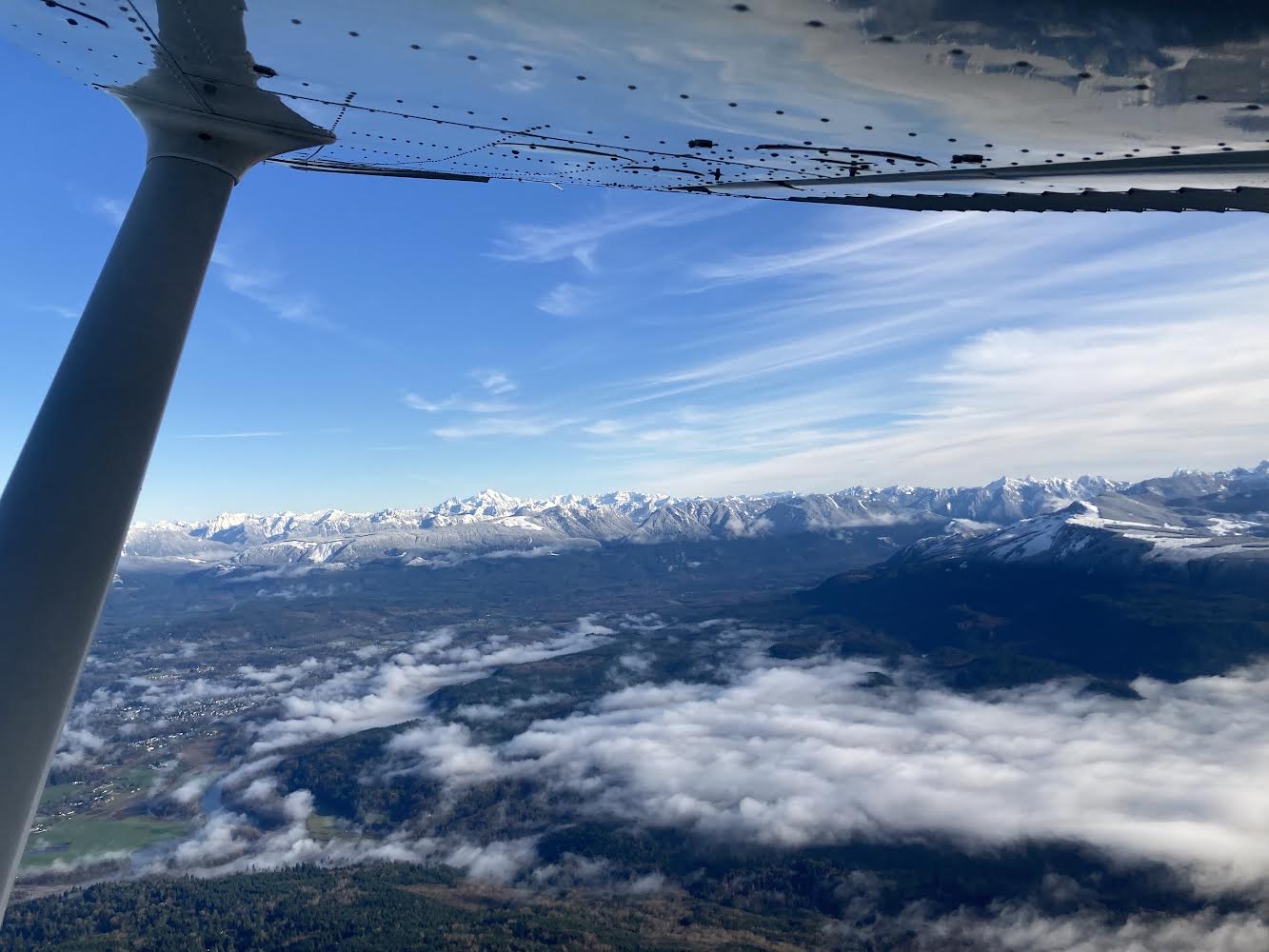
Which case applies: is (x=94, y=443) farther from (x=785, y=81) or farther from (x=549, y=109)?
(x=785, y=81)

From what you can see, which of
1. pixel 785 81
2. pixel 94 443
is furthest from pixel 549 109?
pixel 94 443

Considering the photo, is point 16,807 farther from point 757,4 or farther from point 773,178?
point 773,178

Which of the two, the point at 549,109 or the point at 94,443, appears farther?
the point at 549,109

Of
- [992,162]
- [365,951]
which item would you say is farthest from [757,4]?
[365,951]

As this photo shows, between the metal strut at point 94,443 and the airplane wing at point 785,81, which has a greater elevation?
the airplane wing at point 785,81

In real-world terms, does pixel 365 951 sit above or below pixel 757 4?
below

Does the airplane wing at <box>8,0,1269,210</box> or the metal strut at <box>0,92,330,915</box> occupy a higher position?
the airplane wing at <box>8,0,1269,210</box>

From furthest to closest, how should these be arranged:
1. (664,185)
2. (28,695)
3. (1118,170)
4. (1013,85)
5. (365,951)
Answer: (365,951) → (664,185) → (1118,170) → (1013,85) → (28,695)

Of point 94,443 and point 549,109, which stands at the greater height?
point 549,109
